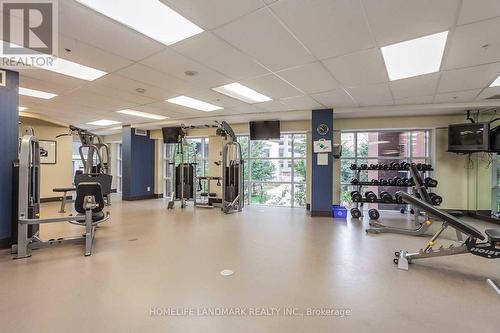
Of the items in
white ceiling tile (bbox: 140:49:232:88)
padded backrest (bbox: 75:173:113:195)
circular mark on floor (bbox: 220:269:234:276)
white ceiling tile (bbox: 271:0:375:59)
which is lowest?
circular mark on floor (bbox: 220:269:234:276)

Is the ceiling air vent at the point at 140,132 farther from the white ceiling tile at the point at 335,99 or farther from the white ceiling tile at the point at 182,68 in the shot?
the white ceiling tile at the point at 335,99

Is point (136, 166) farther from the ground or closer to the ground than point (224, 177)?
farther from the ground

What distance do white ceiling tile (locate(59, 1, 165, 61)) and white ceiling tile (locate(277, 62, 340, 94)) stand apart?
1994 millimetres

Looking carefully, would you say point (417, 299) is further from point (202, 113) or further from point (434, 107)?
point (202, 113)

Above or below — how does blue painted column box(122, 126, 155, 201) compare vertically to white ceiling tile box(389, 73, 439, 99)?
below

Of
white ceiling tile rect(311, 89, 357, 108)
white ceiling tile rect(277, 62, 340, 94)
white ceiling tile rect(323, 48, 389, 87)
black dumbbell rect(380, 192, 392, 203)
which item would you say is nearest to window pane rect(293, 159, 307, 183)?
white ceiling tile rect(311, 89, 357, 108)

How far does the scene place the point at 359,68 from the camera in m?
3.65

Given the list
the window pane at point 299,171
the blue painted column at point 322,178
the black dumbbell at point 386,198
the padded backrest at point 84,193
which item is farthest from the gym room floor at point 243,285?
the window pane at point 299,171

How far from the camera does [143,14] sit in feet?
7.97

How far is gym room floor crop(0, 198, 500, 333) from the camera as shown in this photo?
1.97 metres

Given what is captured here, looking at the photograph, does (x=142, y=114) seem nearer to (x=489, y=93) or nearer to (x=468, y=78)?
(x=468, y=78)

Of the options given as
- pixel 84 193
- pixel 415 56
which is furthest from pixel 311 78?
pixel 84 193
